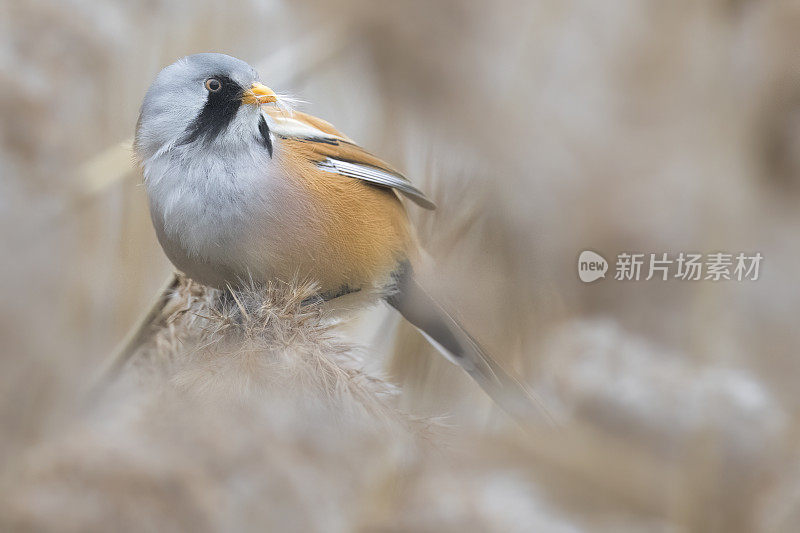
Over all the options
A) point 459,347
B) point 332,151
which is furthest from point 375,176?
point 459,347

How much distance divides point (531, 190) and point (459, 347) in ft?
0.88

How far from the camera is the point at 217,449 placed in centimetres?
100

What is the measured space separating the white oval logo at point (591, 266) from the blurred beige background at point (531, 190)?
0.05ft

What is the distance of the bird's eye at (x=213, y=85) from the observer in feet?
2.88

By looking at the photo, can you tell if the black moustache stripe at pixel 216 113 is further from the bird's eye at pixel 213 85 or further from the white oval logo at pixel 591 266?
the white oval logo at pixel 591 266

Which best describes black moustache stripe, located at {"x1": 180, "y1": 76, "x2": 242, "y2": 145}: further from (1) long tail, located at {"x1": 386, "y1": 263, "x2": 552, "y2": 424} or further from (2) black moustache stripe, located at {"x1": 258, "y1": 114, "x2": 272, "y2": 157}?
(1) long tail, located at {"x1": 386, "y1": 263, "x2": 552, "y2": 424}

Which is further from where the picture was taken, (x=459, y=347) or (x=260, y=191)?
(x=459, y=347)

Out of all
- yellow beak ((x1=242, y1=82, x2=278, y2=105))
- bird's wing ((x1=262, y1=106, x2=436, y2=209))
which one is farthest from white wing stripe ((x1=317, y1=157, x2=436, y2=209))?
yellow beak ((x1=242, y1=82, x2=278, y2=105))

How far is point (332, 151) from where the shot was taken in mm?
975

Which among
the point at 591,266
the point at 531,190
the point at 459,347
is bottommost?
the point at 459,347

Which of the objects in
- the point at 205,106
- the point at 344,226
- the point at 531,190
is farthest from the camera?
the point at 531,190

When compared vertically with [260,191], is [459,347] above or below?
below

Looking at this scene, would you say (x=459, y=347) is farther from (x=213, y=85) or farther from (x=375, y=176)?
(x=213, y=85)

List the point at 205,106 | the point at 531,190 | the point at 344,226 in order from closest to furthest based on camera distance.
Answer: the point at 205,106
the point at 344,226
the point at 531,190
